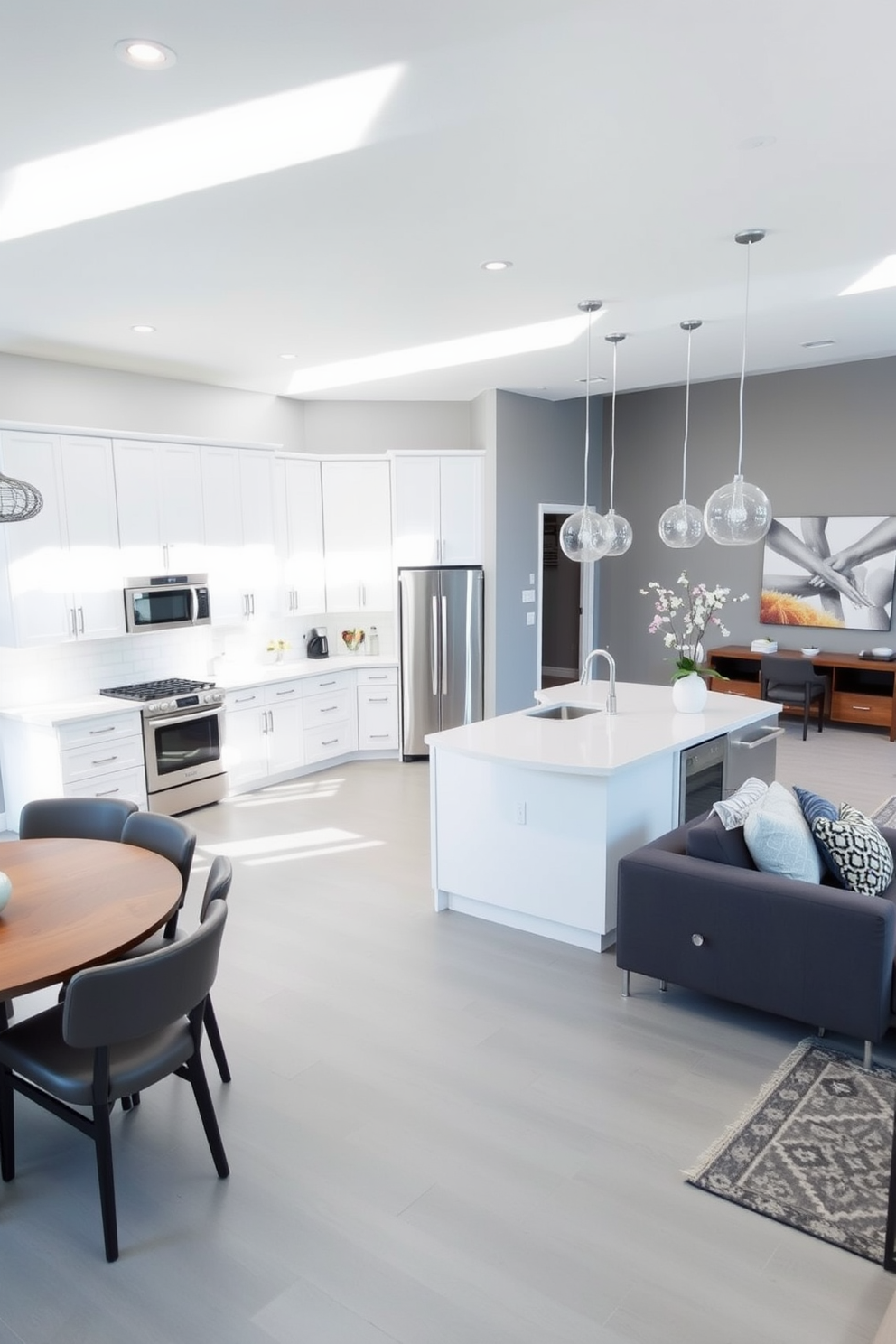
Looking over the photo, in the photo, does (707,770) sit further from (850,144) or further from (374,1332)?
(374,1332)

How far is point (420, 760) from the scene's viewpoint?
7336mm

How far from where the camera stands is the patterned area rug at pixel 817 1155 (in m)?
2.32

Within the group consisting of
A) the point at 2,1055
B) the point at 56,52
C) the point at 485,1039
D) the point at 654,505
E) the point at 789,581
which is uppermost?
the point at 56,52

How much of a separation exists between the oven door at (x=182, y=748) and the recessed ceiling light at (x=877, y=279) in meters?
4.68

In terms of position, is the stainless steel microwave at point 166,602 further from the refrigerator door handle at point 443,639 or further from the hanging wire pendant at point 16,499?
the hanging wire pendant at point 16,499

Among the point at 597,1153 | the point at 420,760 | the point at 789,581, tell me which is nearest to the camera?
the point at 597,1153

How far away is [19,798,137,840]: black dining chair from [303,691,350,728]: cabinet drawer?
10.8 ft

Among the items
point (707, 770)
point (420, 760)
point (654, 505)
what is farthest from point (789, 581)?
point (707, 770)

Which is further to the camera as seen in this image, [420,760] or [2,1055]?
[420,760]

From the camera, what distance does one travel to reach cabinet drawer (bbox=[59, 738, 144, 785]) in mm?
5242

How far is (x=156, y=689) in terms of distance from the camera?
5980mm

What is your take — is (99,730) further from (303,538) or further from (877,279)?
(877,279)

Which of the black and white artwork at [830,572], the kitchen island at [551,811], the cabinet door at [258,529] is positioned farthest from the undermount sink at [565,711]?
the black and white artwork at [830,572]

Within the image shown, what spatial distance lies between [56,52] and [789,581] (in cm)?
774
